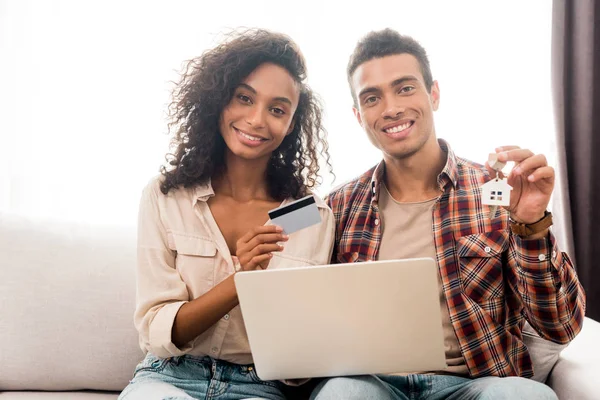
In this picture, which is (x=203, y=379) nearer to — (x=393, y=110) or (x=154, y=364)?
(x=154, y=364)

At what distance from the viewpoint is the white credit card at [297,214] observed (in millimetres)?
1119

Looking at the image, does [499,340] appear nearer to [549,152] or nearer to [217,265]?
[217,265]

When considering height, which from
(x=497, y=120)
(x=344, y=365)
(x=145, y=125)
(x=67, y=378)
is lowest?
(x=67, y=378)

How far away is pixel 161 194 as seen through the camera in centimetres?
148

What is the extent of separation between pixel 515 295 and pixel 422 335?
0.49m

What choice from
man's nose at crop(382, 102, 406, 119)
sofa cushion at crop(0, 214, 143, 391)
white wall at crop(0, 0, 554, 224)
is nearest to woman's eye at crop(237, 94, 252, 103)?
man's nose at crop(382, 102, 406, 119)

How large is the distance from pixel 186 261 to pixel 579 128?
5.49 feet

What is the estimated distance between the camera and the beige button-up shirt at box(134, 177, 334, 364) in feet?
4.39

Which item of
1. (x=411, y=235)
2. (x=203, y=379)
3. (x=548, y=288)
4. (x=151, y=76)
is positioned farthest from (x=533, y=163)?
(x=151, y=76)

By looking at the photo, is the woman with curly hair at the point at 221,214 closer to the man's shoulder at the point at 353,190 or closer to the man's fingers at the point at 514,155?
the man's shoulder at the point at 353,190

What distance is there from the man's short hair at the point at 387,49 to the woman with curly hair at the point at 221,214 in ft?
0.62

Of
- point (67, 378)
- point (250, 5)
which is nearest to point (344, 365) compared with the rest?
point (67, 378)

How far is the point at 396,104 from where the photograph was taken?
1549mm

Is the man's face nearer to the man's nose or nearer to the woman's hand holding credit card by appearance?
the man's nose
